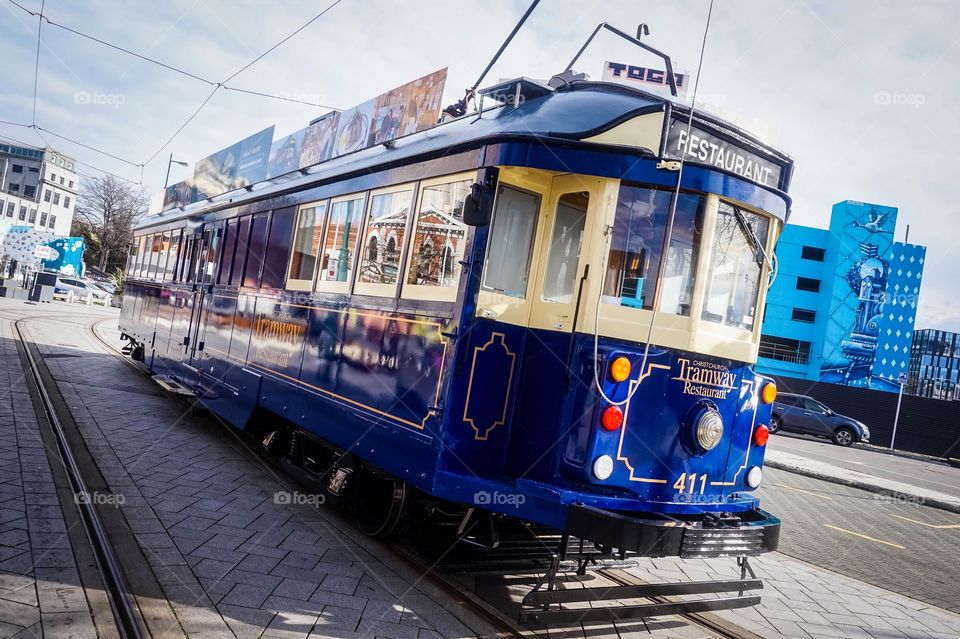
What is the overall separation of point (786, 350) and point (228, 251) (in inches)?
1543

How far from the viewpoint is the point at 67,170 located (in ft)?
242

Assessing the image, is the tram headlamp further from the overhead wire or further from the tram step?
the tram step

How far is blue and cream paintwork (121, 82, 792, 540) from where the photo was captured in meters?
4.18

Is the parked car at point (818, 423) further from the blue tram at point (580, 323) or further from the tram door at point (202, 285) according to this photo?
the blue tram at point (580, 323)

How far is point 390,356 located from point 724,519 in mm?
2486

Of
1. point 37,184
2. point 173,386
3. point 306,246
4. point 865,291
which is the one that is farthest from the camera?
point 37,184

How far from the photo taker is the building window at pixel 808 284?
41.3 metres

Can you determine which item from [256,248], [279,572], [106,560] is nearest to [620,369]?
[279,572]

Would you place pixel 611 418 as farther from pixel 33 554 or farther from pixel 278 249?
pixel 278 249

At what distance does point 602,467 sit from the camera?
4.08 meters
